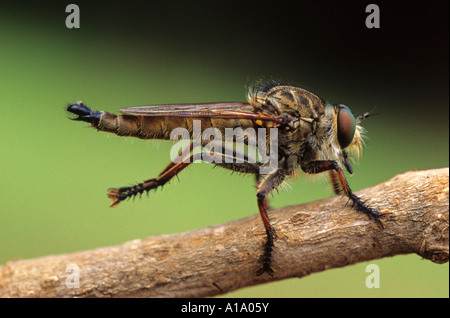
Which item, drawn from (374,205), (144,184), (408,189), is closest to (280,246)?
(374,205)

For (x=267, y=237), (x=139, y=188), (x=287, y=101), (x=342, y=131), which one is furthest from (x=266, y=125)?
(x=139, y=188)

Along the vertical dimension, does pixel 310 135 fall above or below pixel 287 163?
above

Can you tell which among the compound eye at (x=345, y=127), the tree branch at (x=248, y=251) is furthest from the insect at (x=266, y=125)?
the tree branch at (x=248, y=251)

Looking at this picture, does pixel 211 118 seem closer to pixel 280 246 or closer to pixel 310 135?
pixel 310 135

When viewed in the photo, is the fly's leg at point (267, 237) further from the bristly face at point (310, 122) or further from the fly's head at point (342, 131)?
the fly's head at point (342, 131)

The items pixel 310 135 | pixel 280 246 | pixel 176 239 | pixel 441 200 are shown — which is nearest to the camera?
pixel 441 200

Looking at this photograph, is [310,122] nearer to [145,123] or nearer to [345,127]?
[345,127]
